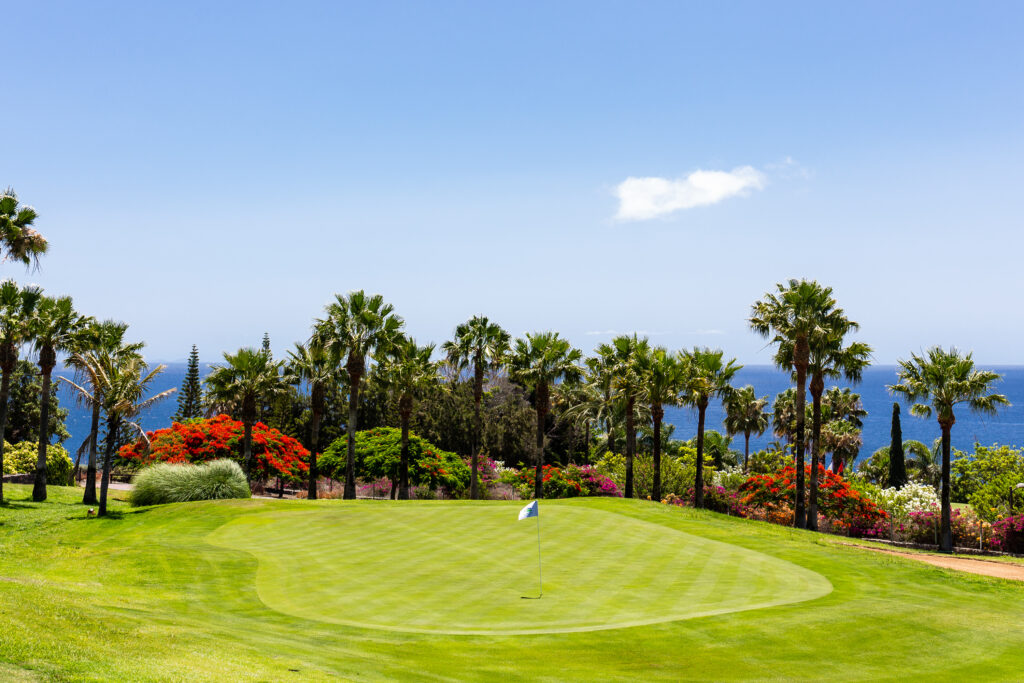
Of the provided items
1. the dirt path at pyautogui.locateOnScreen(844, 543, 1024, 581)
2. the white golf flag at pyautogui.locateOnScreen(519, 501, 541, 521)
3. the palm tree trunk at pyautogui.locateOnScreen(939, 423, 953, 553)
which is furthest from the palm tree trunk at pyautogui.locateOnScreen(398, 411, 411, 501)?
the palm tree trunk at pyautogui.locateOnScreen(939, 423, 953, 553)

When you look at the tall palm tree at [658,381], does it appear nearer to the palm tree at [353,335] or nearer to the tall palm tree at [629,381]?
the tall palm tree at [629,381]

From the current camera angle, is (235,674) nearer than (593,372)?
Yes

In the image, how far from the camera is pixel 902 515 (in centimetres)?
4225

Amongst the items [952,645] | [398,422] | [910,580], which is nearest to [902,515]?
[910,580]

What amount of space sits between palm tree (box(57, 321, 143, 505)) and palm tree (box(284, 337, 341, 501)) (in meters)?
9.83

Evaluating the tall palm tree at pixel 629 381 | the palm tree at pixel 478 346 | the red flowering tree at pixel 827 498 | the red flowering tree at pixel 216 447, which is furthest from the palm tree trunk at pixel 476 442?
the red flowering tree at pixel 827 498

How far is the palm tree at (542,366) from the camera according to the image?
4944 centimetres

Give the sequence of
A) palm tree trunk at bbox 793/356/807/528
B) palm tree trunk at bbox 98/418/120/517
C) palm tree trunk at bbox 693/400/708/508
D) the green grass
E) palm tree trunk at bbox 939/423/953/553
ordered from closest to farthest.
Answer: the green grass, palm tree trunk at bbox 98/418/120/517, palm tree trunk at bbox 939/423/953/553, palm tree trunk at bbox 793/356/807/528, palm tree trunk at bbox 693/400/708/508

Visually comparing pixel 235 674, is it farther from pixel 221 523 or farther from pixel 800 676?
pixel 221 523

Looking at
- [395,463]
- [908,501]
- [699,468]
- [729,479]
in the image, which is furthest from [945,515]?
[395,463]

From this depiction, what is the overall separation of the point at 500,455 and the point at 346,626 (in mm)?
52160

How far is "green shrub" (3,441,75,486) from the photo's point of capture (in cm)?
5112

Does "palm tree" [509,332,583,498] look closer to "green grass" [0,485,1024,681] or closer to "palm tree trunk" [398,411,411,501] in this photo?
"palm tree trunk" [398,411,411,501]

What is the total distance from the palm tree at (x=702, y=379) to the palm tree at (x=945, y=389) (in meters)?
10.1
